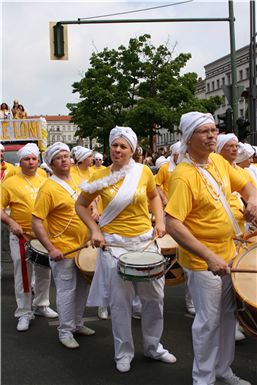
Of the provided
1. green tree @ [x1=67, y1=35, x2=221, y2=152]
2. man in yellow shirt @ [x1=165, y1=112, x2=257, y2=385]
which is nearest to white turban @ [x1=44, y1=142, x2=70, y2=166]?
man in yellow shirt @ [x1=165, y1=112, x2=257, y2=385]

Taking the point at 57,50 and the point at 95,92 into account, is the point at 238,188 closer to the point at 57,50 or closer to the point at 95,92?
the point at 57,50

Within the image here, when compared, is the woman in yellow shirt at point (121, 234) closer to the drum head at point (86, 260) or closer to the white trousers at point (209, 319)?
the drum head at point (86, 260)

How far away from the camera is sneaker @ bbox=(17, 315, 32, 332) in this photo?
17.4ft

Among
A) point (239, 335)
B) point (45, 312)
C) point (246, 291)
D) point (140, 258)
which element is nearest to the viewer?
point (246, 291)

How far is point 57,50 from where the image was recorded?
11828 millimetres

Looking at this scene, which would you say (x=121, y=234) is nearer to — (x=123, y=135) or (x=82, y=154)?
(x=123, y=135)

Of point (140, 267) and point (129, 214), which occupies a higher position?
point (129, 214)

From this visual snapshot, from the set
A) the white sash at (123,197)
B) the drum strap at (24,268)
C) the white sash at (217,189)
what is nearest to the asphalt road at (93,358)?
the drum strap at (24,268)

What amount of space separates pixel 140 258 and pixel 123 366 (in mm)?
979

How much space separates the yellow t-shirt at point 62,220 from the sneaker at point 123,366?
3.65ft

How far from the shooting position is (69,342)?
4758 millimetres

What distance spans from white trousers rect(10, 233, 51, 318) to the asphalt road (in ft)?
0.62

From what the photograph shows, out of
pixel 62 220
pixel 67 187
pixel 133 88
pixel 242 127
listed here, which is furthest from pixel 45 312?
pixel 133 88

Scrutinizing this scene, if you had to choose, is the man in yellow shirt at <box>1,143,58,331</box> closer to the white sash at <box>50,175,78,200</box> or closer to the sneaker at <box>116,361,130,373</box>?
the white sash at <box>50,175,78,200</box>
